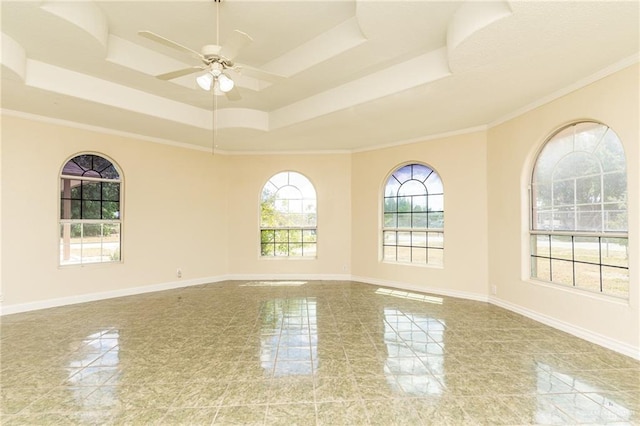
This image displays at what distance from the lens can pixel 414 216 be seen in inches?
219

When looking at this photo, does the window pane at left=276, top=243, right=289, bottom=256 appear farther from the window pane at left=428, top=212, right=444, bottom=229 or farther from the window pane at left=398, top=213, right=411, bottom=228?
Result: the window pane at left=428, top=212, right=444, bottom=229

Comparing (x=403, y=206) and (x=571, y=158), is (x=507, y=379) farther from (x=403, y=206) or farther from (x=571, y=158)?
(x=403, y=206)

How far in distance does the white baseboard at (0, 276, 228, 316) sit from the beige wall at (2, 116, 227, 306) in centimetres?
5

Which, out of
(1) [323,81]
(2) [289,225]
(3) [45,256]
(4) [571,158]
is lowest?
(3) [45,256]

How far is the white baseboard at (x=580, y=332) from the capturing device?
9.16 ft

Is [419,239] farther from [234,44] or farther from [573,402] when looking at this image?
[234,44]

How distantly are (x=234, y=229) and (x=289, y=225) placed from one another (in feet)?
3.75

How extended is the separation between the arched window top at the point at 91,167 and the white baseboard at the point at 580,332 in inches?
250

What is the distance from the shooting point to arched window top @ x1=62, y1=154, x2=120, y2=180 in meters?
4.62

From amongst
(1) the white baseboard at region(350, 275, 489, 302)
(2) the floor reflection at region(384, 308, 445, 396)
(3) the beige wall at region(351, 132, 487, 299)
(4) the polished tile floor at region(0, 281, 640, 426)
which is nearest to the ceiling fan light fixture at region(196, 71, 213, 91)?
(4) the polished tile floor at region(0, 281, 640, 426)

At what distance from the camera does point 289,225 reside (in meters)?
6.38

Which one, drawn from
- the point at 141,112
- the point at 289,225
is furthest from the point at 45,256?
the point at 289,225

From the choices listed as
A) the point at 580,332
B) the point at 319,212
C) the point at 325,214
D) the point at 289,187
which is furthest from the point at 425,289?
the point at 289,187

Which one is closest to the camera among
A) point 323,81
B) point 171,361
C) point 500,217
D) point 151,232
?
point 171,361
